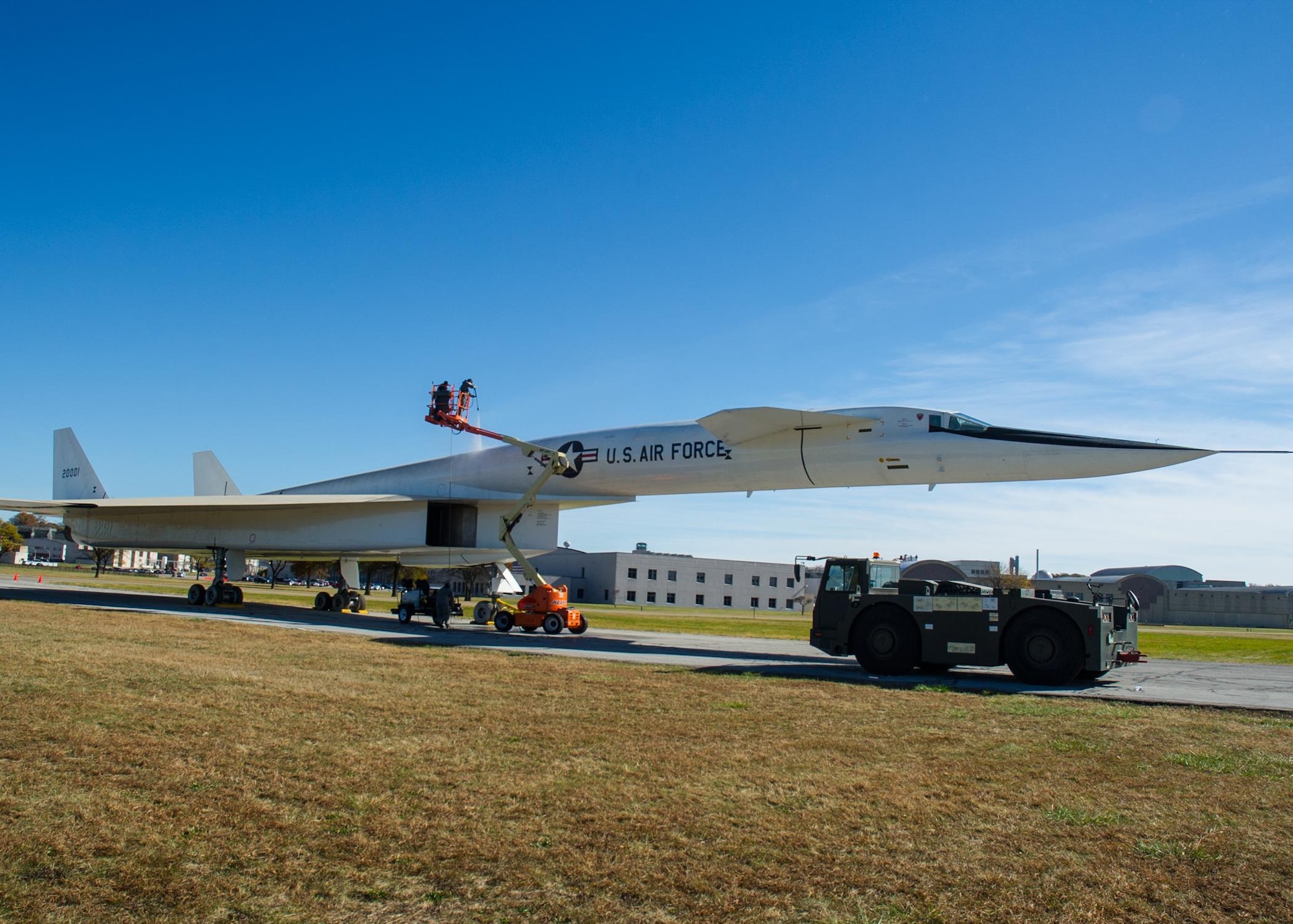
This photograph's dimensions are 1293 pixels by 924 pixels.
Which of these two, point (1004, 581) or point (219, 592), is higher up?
point (1004, 581)

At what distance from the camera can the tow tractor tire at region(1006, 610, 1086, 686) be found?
40.8ft

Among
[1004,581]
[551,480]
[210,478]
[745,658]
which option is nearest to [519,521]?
[551,480]

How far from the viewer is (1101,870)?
4375mm

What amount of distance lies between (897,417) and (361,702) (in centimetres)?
1191

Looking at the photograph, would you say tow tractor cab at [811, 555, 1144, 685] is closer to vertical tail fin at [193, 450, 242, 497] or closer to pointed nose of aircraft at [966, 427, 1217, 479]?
pointed nose of aircraft at [966, 427, 1217, 479]

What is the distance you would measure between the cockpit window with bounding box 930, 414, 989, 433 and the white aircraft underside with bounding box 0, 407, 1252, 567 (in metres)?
0.03

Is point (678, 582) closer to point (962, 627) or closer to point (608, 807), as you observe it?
point (962, 627)

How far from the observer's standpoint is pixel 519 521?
2247 centimetres

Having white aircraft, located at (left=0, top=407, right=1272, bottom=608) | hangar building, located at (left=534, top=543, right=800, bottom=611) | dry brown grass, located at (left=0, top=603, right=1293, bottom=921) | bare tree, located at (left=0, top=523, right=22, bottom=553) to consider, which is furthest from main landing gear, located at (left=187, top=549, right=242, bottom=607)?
bare tree, located at (left=0, top=523, right=22, bottom=553)

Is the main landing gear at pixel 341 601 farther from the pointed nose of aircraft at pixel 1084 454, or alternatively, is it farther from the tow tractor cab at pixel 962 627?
the pointed nose of aircraft at pixel 1084 454

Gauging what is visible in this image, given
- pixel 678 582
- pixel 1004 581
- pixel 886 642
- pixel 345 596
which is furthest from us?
pixel 678 582

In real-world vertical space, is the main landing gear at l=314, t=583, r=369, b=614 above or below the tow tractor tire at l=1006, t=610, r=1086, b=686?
below

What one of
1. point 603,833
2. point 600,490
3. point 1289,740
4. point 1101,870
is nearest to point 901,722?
point 1289,740

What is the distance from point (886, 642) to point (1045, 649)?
227 centimetres
